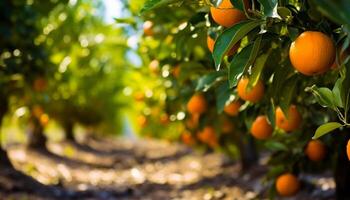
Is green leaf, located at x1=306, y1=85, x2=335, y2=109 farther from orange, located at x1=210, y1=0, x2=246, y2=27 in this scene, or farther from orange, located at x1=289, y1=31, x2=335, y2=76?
orange, located at x1=210, y1=0, x2=246, y2=27

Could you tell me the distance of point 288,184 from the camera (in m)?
3.09

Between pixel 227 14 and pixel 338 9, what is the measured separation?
572 mm

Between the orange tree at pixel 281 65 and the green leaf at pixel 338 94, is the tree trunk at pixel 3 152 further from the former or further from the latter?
the green leaf at pixel 338 94

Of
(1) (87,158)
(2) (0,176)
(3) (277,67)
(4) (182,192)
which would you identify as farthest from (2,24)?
(1) (87,158)

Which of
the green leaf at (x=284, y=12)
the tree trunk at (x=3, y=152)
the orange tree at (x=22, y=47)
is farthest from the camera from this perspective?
the tree trunk at (x=3, y=152)

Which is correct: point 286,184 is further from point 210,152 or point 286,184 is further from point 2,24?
point 210,152

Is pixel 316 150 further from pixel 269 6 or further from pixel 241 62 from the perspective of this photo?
pixel 269 6

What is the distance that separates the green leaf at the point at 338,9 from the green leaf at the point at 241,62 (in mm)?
525

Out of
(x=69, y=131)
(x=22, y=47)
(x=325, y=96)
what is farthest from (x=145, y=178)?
(x=69, y=131)

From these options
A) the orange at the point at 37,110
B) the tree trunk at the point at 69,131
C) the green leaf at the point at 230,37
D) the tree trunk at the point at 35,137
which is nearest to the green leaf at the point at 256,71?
the green leaf at the point at 230,37

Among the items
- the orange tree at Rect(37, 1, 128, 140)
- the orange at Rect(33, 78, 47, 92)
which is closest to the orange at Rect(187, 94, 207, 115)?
the orange tree at Rect(37, 1, 128, 140)

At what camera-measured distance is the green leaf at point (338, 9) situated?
1.22 m

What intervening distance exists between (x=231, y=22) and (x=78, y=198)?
12.9ft

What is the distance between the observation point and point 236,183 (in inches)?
229
